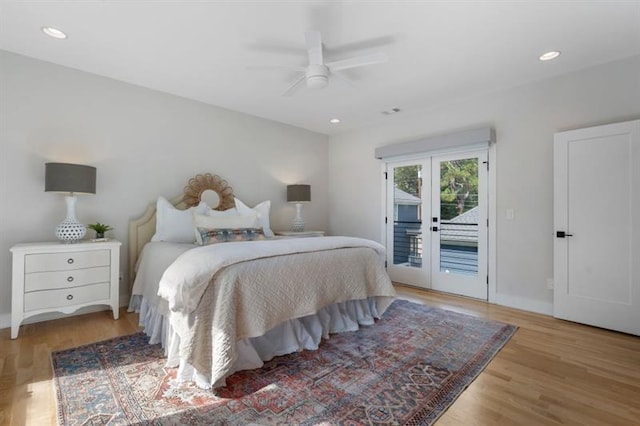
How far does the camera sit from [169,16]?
2240 millimetres

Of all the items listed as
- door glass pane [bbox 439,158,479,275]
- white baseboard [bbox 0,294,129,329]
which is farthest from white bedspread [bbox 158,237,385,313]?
door glass pane [bbox 439,158,479,275]

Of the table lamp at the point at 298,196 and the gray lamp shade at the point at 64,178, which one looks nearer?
the gray lamp shade at the point at 64,178

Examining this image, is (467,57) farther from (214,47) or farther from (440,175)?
(214,47)

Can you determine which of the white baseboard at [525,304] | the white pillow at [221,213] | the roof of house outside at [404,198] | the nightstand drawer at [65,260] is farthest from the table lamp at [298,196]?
the white baseboard at [525,304]

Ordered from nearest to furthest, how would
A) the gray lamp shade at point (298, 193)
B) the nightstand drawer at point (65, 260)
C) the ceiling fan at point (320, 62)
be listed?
the ceiling fan at point (320, 62) < the nightstand drawer at point (65, 260) < the gray lamp shade at point (298, 193)

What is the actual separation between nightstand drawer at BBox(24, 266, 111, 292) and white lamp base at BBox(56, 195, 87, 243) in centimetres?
32

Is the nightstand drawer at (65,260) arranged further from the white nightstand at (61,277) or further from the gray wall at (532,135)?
A: the gray wall at (532,135)

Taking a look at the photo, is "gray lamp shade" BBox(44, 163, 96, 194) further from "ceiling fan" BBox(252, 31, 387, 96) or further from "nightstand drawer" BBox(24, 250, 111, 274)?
"ceiling fan" BBox(252, 31, 387, 96)

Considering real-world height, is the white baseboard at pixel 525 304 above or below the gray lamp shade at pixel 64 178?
below

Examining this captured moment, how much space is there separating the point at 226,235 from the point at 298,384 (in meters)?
1.72

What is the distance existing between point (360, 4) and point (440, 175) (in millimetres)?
2618

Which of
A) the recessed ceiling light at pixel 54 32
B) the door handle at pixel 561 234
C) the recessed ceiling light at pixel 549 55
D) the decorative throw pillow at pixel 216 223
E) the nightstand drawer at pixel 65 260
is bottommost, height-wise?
the nightstand drawer at pixel 65 260

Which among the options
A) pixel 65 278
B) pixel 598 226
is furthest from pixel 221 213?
pixel 598 226

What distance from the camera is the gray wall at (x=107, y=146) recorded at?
2799 millimetres
